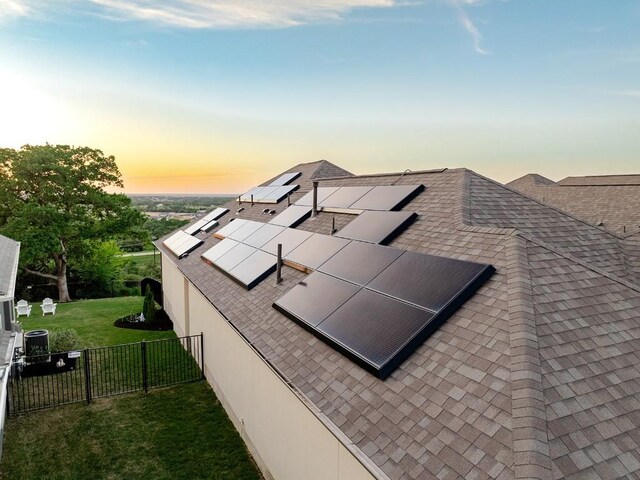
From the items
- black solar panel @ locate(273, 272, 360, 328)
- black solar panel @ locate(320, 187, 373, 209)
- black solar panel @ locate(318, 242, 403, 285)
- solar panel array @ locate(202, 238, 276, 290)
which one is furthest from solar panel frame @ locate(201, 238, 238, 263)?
black solar panel @ locate(318, 242, 403, 285)

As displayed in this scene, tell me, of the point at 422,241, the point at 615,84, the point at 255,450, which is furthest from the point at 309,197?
the point at 615,84

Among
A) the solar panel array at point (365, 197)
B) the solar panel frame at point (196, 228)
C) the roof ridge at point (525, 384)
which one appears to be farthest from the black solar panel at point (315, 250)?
the solar panel frame at point (196, 228)

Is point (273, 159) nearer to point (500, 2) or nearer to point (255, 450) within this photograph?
point (500, 2)

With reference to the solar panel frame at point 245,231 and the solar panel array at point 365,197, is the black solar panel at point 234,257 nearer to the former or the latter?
the solar panel frame at point 245,231

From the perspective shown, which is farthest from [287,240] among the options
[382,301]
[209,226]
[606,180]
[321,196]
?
[606,180]

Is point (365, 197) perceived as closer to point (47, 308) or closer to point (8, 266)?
point (8, 266)

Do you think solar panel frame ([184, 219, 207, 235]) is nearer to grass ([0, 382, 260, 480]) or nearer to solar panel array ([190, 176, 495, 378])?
solar panel array ([190, 176, 495, 378])
